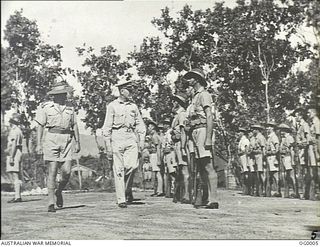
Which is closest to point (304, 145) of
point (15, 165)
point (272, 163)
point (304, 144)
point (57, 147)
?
point (304, 144)

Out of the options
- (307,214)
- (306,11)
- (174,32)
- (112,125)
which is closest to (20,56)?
(112,125)

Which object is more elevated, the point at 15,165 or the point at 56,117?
the point at 56,117

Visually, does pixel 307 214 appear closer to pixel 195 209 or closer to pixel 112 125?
pixel 195 209

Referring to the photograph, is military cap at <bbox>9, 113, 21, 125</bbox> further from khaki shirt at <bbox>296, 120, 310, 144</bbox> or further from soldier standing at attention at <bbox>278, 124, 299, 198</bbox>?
khaki shirt at <bbox>296, 120, 310, 144</bbox>

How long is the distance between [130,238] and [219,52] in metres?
1.22

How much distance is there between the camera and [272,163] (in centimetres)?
305

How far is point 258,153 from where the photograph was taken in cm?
303

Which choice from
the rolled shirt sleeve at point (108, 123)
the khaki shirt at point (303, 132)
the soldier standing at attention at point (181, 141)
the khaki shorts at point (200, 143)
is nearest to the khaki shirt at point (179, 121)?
the soldier standing at attention at point (181, 141)

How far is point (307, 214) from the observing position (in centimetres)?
294

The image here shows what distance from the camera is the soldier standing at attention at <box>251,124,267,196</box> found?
3020mm

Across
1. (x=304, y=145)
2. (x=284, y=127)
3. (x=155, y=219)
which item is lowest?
(x=155, y=219)

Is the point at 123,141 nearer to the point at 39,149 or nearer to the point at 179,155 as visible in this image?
the point at 179,155

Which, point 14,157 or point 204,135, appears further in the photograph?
point 14,157

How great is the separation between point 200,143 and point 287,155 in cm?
54
